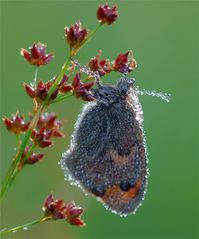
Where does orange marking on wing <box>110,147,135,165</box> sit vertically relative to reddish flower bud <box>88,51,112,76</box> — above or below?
below

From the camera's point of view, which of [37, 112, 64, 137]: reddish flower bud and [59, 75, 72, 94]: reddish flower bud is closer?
[59, 75, 72, 94]: reddish flower bud

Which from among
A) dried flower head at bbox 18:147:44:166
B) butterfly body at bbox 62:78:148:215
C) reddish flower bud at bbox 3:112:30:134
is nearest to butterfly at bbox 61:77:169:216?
butterfly body at bbox 62:78:148:215

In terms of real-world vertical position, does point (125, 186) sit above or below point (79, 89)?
below

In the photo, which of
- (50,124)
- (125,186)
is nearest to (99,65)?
(50,124)

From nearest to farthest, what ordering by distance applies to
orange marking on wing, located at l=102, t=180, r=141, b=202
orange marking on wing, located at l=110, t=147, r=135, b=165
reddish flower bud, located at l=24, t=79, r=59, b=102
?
reddish flower bud, located at l=24, t=79, r=59, b=102
orange marking on wing, located at l=102, t=180, r=141, b=202
orange marking on wing, located at l=110, t=147, r=135, b=165

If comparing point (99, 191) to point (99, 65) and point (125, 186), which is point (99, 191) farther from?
point (99, 65)

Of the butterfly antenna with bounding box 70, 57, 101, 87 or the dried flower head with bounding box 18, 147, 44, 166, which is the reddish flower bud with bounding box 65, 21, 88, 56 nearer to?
the butterfly antenna with bounding box 70, 57, 101, 87

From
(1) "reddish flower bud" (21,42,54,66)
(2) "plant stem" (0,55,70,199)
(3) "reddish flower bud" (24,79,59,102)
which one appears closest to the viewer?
(2) "plant stem" (0,55,70,199)

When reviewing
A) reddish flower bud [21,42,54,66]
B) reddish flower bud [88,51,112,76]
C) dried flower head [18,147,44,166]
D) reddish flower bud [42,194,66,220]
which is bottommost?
reddish flower bud [42,194,66,220]
